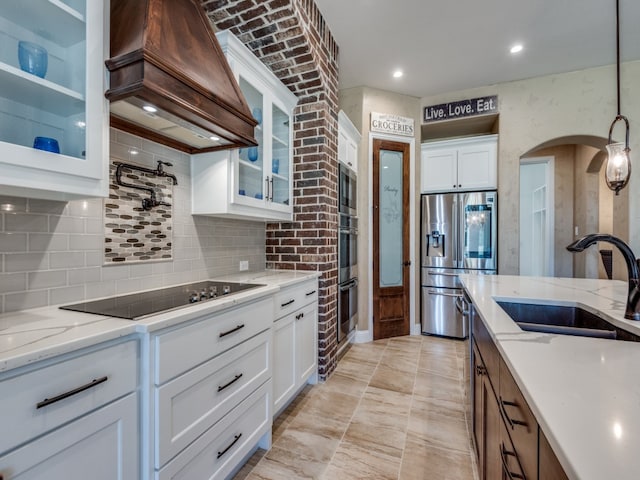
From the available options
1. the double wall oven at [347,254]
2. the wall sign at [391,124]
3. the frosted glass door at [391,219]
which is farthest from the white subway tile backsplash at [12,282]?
the wall sign at [391,124]

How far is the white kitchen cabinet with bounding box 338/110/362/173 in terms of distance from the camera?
9.67 ft

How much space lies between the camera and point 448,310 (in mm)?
3686

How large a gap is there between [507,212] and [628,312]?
2.77 metres

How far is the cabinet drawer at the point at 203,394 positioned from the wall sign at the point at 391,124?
298cm

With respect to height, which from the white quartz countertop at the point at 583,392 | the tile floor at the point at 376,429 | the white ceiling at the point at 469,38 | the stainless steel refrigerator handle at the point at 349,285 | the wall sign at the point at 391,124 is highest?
the white ceiling at the point at 469,38

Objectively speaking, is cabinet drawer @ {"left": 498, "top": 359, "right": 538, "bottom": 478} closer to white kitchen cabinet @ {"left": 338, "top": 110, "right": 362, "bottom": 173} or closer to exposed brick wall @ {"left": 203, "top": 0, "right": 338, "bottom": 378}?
exposed brick wall @ {"left": 203, "top": 0, "right": 338, "bottom": 378}

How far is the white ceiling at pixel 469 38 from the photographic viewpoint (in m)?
2.46

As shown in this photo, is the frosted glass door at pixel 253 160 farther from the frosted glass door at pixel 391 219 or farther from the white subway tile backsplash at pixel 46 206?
the frosted glass door at pixel 391 219

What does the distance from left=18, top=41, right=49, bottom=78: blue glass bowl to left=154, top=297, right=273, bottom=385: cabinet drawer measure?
3.31 feet

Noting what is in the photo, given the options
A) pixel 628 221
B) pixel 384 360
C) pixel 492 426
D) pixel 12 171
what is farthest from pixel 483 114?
pixel 12 171

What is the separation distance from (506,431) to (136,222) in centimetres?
184

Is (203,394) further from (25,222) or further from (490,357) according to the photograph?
(490,357)

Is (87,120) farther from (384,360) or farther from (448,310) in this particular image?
(448,310)


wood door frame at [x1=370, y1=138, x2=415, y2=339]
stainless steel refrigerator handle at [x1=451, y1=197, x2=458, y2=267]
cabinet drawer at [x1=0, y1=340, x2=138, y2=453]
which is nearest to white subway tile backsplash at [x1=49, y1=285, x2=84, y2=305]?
cabinet drawer at [x1=0, y1=340, x2=138, y2=453]
